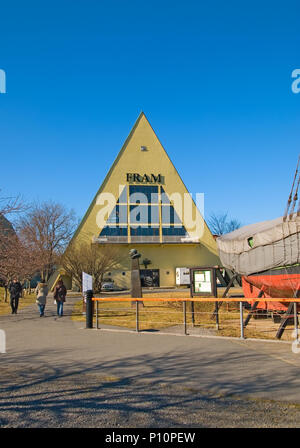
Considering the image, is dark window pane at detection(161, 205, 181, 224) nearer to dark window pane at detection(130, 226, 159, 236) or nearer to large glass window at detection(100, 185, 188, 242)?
large glass window at detection(100, 185, 188, 242)

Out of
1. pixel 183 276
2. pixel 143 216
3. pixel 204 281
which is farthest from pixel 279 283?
pixel 143 216

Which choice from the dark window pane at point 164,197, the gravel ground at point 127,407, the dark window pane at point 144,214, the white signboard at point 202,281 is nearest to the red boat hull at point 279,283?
the white signboard at point 202,281

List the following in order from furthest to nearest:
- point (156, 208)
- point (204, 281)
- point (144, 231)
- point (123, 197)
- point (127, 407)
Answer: point (156, 208) → point (144, 231) → point (123, 197) → point (204, 281) → point (127, 407)

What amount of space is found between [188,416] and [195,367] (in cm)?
271

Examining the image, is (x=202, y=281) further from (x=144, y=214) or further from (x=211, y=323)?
(x=144, y=214)

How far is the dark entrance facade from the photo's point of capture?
2062 inches

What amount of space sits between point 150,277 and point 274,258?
3910cm

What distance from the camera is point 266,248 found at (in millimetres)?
14867

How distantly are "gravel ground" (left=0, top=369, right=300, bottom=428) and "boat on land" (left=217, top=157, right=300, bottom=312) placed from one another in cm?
621

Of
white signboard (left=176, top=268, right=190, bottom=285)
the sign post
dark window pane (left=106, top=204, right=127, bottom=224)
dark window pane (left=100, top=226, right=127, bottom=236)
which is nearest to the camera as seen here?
the sign post

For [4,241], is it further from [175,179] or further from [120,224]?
[175,179]

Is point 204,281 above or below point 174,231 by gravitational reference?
below

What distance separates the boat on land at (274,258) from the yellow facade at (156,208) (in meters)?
35.3

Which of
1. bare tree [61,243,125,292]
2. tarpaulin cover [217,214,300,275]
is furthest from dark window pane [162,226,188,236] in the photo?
tarpaulin cover [217,214,300,275]
